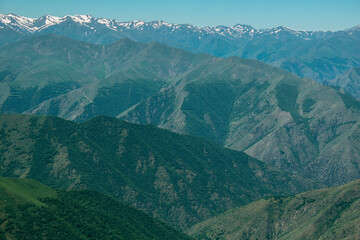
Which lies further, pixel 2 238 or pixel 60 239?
pixel 60 239

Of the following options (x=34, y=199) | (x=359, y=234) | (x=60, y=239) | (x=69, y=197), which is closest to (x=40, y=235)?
(x=60, y=239)

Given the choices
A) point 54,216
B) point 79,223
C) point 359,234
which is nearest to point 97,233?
point 79,223

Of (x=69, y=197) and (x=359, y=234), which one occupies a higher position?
(x=69, y=197)

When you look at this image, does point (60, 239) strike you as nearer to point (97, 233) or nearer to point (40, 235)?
point (40, 235)

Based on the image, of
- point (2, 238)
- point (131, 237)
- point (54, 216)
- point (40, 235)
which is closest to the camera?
point (2, 238)

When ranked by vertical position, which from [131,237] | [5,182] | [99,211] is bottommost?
[131,237]

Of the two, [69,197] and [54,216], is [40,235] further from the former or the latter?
[69,197]

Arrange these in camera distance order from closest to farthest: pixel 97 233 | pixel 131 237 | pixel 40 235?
pixel 40 235 → pixel 97 233 → pixel 131 237
